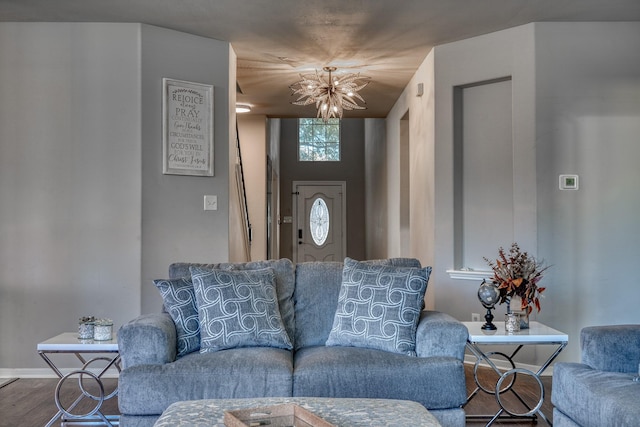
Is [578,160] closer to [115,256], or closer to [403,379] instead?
[403,379]

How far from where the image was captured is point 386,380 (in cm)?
279

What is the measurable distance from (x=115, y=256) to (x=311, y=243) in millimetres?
7574

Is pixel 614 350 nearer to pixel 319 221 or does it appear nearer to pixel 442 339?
pixel 442 339

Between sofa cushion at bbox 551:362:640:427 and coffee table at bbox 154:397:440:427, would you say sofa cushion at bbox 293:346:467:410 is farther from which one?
coffee table at bbox 154:397:440:427

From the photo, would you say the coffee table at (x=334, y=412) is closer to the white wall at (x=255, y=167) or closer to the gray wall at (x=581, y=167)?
the gray wall at (x=581, y=167)

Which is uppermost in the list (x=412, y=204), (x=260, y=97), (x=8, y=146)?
(x=260, y=97)

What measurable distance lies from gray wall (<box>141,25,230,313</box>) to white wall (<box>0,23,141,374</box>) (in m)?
0.09

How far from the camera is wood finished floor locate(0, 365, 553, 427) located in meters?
3.44

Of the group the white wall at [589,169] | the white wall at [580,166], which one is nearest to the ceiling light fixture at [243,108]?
the white wall at [580,166]

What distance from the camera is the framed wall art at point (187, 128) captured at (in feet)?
15.8

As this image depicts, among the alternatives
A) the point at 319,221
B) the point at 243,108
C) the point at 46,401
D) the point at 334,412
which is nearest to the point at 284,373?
the point at 334,412

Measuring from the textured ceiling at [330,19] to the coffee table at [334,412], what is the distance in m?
3.04

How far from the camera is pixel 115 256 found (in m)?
4.64

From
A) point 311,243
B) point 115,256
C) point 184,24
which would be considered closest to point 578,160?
point 184,24
